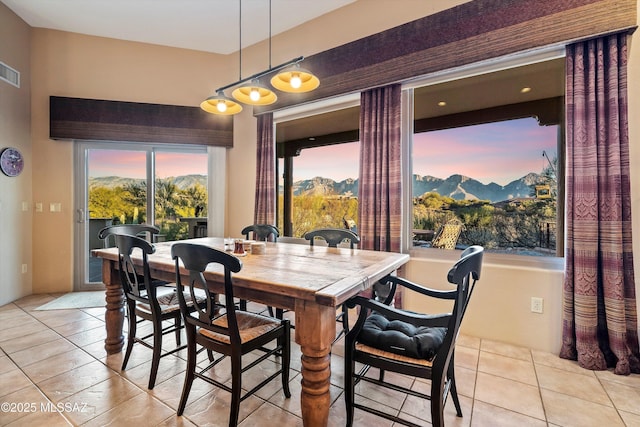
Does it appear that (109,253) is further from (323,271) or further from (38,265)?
(38,265)

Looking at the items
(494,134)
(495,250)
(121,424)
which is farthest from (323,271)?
(494,134)

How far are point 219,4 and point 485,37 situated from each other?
2.81 metres

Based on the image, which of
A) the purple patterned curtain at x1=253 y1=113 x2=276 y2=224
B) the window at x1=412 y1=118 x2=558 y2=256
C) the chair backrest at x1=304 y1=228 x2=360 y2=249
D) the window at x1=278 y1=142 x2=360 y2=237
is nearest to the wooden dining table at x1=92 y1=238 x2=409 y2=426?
the chair backrest at x1=304 y1=228 x2=360 y2=249

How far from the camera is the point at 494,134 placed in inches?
109

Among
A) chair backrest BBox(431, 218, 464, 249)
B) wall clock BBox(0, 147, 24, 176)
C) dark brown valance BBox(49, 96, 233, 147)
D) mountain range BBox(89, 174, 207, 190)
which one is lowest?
chair backrest BBox(431, 218, 464, 249)

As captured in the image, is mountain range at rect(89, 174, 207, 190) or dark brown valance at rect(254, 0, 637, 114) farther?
mountain range at rect(89, 174, 207, 190)

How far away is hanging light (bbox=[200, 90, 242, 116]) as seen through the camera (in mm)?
2498

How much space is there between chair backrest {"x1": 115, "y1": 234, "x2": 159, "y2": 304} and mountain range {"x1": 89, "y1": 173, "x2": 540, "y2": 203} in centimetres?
230

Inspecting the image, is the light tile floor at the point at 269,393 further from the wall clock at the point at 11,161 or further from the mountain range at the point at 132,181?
the mountain range at the point at 132,181

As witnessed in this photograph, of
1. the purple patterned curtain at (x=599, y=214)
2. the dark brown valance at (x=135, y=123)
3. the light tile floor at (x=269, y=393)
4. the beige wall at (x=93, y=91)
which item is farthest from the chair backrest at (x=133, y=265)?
the purple patterned curtain at (x=599, y=214)

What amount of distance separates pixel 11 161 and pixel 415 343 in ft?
15.6

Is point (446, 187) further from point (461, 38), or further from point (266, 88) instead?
point (266, 88)

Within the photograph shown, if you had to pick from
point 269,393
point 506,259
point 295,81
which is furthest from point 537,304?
point 295,81

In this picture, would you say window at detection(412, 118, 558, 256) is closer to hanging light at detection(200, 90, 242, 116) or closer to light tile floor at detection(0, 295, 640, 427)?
light tile floor at detection(0, 295, 640, 427)
